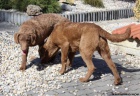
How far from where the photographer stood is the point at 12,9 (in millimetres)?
13094

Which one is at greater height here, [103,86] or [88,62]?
[88,62]

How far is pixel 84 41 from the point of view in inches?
263

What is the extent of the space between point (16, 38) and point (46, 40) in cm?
91

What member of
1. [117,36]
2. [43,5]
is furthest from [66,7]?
[117,36]

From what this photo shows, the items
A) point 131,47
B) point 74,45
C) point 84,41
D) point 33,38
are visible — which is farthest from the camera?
point 131,47

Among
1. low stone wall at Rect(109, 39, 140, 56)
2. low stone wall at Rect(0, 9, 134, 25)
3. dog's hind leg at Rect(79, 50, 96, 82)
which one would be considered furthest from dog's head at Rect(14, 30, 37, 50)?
low stone wall at Rect(0, 9, 134, 25)

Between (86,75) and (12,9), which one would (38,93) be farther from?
(12,9)

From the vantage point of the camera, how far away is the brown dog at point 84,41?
6.66m

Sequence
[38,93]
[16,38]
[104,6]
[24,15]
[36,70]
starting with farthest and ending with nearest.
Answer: [104,6] < [24,15] < [36,70] < [16,38] < [38,93]

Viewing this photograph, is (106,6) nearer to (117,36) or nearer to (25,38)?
(117,36)

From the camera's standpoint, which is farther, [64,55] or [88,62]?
[64,55]

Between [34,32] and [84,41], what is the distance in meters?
1.00

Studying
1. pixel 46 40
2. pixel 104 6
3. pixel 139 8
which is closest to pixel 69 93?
pixel 46 40

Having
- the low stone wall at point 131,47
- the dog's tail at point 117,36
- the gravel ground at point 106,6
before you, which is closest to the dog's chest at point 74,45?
the dog's tail at point 117,36
